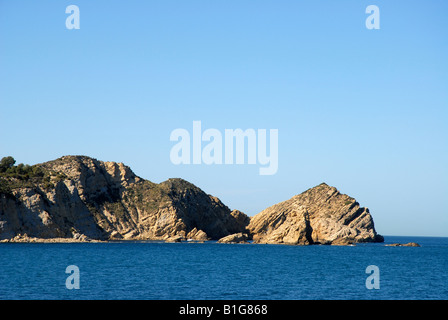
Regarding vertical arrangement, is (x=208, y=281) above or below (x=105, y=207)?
below

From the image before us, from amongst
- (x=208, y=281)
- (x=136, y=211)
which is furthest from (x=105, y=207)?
(x=208, y=281)

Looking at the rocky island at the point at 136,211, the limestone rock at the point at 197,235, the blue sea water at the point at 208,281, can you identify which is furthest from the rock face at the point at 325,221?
the blue sea water at the point at 208,281

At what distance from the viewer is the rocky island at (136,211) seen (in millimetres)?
115312

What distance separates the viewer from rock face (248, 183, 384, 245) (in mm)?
137625

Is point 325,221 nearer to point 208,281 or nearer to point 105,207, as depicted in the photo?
point 105,207

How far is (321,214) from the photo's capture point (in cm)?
15325

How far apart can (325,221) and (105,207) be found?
61.4 m

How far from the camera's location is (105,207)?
15888 cm

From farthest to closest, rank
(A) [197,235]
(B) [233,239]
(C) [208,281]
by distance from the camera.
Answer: (A) [197,235], (B) [233,239], (C) [208,281]

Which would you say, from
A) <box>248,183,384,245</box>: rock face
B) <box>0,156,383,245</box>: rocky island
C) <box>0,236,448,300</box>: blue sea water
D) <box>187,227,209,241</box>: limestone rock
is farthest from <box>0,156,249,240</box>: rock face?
<box>0,236,448,300</box>: blue sea water

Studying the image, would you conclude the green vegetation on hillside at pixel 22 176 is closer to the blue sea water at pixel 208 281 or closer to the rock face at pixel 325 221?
the blue sea water at pixel 208 281

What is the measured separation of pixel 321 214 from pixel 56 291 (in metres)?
118
